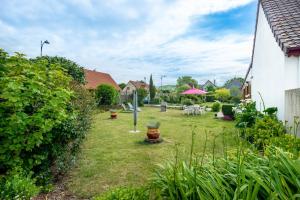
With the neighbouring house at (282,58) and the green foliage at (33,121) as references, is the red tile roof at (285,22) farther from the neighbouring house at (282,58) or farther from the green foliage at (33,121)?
the green foliage at (33,121)

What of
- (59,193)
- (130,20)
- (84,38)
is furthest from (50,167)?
(84,38)

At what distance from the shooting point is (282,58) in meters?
6.22

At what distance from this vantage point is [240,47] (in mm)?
15742

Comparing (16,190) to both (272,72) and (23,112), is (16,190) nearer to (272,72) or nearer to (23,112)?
(23,112)

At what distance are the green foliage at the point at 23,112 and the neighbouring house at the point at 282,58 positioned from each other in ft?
16.8

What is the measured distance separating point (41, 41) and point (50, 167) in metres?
11.0

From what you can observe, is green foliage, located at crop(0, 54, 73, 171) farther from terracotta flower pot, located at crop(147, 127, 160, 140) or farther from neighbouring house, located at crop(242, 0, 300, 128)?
neighbouring house, located at crop(242, 0, 300, 128)

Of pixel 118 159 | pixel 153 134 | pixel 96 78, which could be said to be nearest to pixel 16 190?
pixel 118 159

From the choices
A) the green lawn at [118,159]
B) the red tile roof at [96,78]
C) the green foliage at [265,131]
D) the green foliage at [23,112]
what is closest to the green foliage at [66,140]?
the green foliage at [23,112]

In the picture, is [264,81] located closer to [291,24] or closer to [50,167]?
[291,24]

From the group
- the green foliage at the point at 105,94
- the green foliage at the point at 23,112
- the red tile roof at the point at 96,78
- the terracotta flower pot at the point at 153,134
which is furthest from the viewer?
the red tile roof at the point at 96,78

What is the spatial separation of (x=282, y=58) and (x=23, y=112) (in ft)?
22.4

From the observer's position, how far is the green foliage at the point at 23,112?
332 centimetres

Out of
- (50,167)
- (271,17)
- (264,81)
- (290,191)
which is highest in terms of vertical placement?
(271,17)
